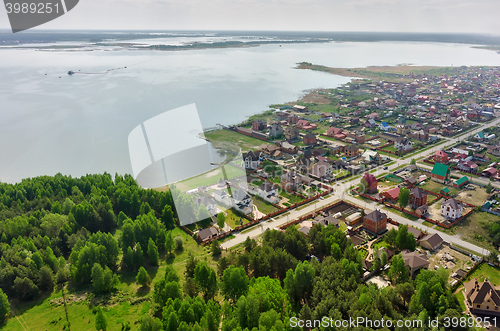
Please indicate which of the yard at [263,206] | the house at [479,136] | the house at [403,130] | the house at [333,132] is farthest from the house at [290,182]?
the house at [479,136]

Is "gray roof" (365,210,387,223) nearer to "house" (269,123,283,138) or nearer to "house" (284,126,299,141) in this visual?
"house" (284,126,299,141)

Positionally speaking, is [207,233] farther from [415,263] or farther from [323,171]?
[323,171]

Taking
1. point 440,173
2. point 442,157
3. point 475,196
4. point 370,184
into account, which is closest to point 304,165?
point 370,184

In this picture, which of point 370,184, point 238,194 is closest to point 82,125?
point 238,194

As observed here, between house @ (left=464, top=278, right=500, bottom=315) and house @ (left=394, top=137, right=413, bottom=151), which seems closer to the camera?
house @ (left=464, top=278, right=500, bottom=315)

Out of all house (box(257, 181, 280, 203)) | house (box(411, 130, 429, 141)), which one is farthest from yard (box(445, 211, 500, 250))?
house (box(411, 130, 429, 141))

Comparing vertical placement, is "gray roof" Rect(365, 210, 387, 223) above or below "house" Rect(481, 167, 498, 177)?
above
